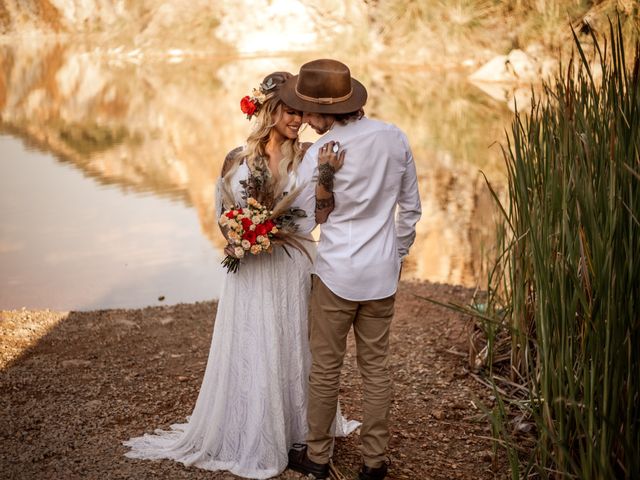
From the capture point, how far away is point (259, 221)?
3379mm

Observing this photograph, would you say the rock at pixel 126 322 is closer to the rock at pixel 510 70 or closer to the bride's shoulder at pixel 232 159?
the bride's shoulder at pixel 232 159

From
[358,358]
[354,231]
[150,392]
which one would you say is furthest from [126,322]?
[354,231]

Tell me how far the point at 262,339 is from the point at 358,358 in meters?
0.48

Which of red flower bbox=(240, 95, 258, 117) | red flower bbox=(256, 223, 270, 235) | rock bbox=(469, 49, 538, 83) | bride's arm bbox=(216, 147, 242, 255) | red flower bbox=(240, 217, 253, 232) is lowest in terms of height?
red flower bbox=(256, 223, 270, 235)

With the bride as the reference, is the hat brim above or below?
above

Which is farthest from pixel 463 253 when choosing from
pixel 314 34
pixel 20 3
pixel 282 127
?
pixel 20 3

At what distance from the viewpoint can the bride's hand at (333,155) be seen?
3.06m

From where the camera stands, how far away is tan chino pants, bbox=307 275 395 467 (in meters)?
3.25

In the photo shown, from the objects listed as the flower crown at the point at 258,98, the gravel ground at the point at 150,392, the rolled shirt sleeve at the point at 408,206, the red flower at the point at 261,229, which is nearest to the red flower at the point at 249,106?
the flower crown at the point at 258,98

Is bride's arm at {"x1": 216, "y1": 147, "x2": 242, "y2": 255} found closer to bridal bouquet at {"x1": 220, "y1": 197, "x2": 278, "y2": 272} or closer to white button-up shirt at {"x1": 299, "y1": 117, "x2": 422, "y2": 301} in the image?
bridal bouquet at {"x1": 220, "y1": 197, "x2": 278, "y2": 272}

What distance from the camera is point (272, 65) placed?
2845 centimetres

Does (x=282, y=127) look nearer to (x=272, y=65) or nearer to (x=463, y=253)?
(x=463, y=253)

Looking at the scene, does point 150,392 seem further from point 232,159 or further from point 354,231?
point 354,231

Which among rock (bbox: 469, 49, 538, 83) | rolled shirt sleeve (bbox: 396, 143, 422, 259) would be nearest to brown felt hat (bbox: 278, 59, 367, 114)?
rolled shirt sleeve (bbox: 396, 143, 422, 259)
